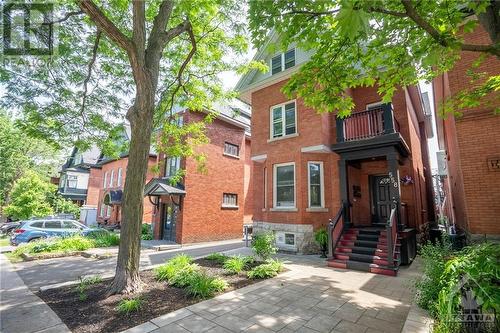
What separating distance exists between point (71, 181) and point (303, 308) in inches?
1486

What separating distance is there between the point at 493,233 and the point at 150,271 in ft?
33.6

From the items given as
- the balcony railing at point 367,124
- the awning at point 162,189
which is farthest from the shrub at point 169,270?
the balcony railing at point 367,124

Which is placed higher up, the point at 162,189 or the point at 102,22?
the point at 102,22

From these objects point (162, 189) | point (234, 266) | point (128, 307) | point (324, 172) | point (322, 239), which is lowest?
point (128, 307)

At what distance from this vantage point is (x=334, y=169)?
11.2 metres

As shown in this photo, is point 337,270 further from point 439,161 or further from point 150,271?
point 439,161

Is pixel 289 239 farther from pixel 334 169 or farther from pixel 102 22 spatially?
pixel 102 22

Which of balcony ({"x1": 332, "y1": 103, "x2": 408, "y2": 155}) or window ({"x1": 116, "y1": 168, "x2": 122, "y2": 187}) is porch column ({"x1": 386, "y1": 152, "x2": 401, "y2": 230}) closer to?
balcony ({"x1": 332, "y1": 103, "x2": 408, "y2": 155})

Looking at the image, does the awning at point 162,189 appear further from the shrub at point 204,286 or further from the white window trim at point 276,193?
the shrub at point 204,286

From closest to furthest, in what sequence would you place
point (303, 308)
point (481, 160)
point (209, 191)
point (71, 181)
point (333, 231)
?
1. point (303, 308)
2. point (481, 160)
3. point (333, 231)
4. point (209, 191)
5. point (71, 181)

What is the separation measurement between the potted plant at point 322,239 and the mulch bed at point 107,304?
15.0 ft

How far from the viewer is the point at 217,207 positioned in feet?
55.2

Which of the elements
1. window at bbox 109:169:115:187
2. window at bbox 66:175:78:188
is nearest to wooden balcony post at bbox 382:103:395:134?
window at bbox 109:169:115:187

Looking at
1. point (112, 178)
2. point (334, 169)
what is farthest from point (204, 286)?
point (112, 178)
